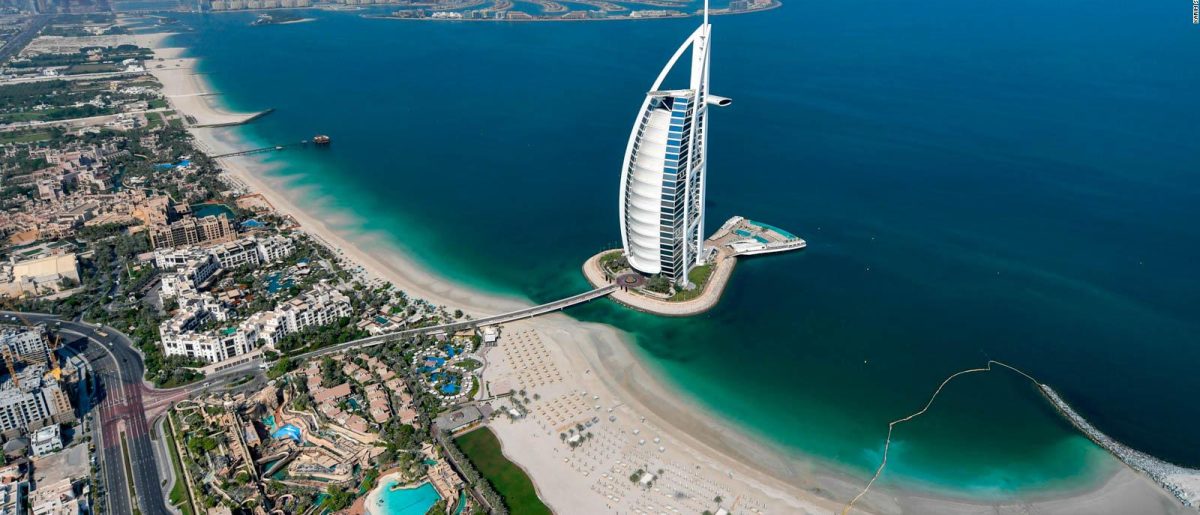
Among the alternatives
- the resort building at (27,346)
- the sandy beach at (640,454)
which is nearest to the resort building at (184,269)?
the resort building at (27,346)

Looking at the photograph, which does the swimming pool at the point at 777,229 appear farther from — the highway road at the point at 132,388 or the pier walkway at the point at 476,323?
the highway road at the point at 132,388

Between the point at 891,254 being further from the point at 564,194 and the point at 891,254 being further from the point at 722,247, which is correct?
the point at 564,194

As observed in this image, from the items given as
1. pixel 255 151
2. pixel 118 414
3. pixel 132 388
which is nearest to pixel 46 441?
pixel 118 414

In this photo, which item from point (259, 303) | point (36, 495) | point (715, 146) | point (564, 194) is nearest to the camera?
point (36, 495)

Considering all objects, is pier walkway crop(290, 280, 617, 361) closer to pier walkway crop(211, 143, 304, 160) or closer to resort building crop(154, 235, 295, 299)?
resort building crop(154, 235, 295, 299)

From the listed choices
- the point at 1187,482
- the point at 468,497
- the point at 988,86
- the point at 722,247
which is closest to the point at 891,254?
the point at 722,247

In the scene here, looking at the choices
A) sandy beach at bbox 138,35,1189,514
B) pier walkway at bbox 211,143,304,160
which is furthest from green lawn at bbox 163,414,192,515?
pier walkway at bbox 211,143,304,160

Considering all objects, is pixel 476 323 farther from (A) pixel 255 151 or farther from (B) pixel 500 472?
(A) pixel 255 151
